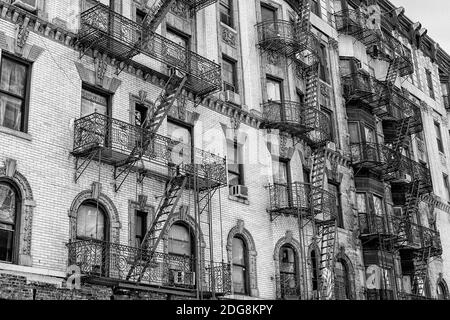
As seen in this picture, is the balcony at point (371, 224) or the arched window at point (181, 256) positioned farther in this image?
the balcony at point (371, 224)

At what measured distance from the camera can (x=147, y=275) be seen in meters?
19.5

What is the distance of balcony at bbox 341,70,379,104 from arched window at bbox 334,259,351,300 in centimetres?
Result: 917

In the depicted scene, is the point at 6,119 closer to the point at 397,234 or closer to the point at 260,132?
the point at 260,132

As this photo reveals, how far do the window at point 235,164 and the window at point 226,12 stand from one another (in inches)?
226

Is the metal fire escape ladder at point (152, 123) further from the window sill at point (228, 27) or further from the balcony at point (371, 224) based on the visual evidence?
the balcony at point (371, 224)

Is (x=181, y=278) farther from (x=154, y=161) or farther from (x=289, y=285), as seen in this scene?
(x=289, y=285)

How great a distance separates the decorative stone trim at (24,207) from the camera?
16875mm

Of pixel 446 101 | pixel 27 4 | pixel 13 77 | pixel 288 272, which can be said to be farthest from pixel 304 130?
pixel 446 101

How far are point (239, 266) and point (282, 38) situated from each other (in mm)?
10580

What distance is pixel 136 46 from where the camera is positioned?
2070 centimetres

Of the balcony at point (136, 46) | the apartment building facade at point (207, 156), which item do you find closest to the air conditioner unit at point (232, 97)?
the apartment building facade at point (207, 156)

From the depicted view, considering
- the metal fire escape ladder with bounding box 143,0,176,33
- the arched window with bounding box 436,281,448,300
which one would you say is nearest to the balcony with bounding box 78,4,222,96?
Result: the metal fire escape ladder with bounding box 143,0,176,33

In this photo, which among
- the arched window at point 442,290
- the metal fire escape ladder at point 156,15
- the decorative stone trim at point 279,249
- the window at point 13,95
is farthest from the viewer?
the arched window at point 442,290
